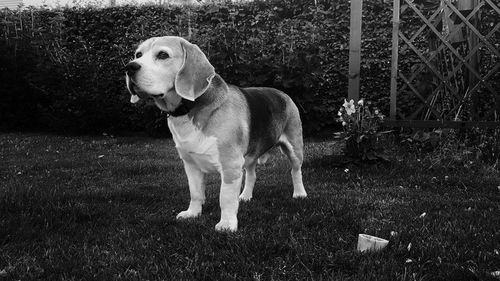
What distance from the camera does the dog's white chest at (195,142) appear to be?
3.58m

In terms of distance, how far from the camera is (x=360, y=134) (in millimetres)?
6129

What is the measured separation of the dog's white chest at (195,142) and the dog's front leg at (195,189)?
315mm

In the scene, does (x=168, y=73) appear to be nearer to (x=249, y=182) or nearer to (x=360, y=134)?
(x=249, y=182)

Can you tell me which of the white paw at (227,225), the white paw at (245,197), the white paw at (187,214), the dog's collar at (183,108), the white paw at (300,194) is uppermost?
the dog's collar at (183,108)

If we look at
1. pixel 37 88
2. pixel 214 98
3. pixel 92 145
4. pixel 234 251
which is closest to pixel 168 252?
pixel 234 251

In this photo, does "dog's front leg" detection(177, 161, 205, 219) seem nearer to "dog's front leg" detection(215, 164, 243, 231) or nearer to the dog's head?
"dog's front leg" detection(215, 164, 243, 231)

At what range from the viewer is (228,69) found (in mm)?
8938

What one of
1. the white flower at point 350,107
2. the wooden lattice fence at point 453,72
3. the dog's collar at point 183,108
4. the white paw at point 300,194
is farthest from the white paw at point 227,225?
the wooden lattice fence at point 453,72

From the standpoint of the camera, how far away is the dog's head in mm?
3373

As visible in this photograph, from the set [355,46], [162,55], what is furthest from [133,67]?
[355,46]

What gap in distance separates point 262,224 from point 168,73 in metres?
1.39

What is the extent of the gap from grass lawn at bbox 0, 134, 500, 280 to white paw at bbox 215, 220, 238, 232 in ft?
0.25

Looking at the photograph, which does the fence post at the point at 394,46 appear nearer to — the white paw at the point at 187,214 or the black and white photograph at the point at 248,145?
the black and white photograph at the point at 248,145

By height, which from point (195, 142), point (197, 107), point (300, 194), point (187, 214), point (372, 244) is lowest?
point (300, 194)
